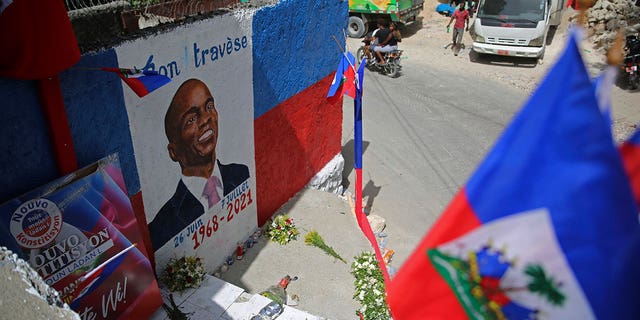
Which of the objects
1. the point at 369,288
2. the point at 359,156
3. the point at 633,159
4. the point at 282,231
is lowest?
the point at 369,288

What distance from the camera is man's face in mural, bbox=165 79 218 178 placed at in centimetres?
565

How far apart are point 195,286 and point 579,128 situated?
486cm

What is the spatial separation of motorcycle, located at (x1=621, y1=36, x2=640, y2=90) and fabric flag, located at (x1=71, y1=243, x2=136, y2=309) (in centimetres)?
1320

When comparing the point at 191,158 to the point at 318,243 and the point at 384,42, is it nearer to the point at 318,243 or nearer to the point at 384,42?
the point at 318,243

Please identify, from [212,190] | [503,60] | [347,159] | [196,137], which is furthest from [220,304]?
[503,60]

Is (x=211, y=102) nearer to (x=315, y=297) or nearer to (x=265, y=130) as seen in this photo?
(x=265, y=130)

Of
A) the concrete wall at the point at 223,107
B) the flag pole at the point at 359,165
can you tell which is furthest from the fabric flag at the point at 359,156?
the concrete wall at the point at 223,107

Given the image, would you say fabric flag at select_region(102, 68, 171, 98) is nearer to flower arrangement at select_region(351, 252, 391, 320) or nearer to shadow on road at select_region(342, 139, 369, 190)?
flower arrangement at select_region(351, 252, 391, 320)

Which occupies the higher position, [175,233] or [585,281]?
[585,281]

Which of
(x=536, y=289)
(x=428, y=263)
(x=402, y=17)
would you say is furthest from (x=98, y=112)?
(x=402, y=17)

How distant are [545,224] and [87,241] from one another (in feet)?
12.6

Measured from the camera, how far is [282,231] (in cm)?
762

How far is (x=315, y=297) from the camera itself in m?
6.68

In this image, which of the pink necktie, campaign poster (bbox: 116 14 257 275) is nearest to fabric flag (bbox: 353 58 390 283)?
campaign poster (bbox: 116 14 257 275)
